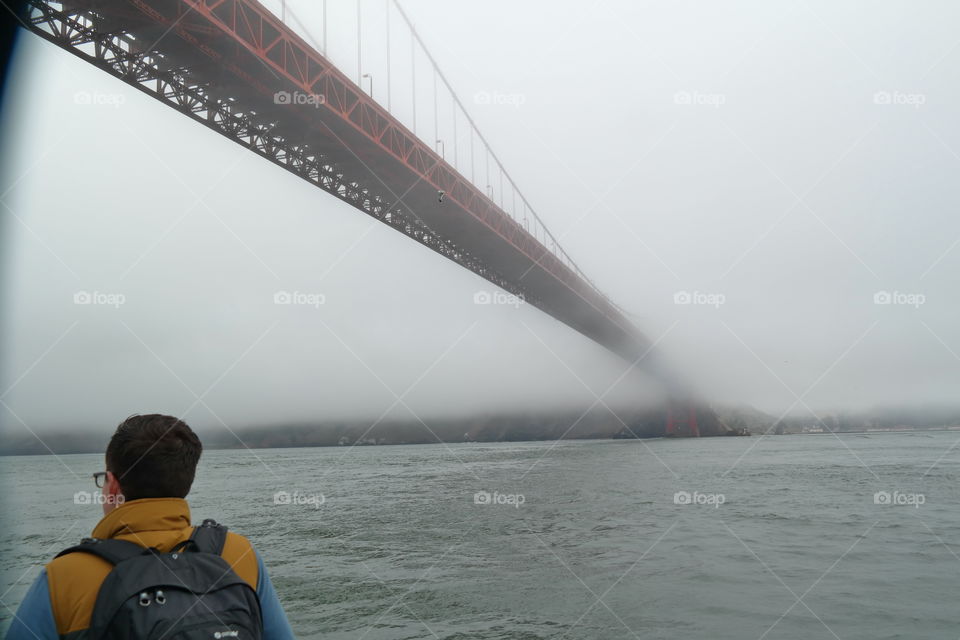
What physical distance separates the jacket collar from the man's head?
0.13 feet

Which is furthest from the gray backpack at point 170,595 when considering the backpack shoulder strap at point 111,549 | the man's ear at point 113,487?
the man's ear at point 113,487

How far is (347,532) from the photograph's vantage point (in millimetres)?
11211

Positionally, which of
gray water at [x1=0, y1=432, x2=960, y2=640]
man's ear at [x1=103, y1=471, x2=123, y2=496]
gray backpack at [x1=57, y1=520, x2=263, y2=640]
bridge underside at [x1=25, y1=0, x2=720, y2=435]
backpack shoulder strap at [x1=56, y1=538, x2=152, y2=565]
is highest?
bridge underside at [x1=25, y1=0, x2=720, y2=435]

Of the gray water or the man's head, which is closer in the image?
the man's head

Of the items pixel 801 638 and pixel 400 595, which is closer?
pixel 801 638

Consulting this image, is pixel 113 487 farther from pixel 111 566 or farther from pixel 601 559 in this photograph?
pixel 601 559

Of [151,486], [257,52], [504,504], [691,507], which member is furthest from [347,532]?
[151,486]

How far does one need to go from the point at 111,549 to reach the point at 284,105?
15519 mm

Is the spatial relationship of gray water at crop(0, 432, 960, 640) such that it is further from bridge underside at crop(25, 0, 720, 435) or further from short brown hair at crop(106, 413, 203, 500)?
bridge underside at crop(25, 0, 720, 435)

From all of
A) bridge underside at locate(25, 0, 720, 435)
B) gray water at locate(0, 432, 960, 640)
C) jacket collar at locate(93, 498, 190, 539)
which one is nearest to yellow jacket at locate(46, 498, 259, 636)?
jacket collar at locate(93, 498, 190, 539)

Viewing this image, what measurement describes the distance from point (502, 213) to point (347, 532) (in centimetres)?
1792

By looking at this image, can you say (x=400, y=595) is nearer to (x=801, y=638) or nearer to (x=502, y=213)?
(x=801, y=638)

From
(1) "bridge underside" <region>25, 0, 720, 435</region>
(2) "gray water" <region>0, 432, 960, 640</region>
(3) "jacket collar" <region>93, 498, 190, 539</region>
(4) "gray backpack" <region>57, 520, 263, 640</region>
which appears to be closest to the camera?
(4) "gray backpack" <region>57, 520, 263, 640</region>

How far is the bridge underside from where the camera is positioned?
11841 millimetres
